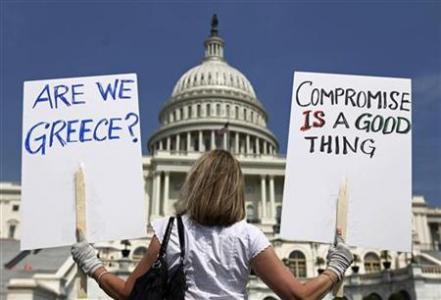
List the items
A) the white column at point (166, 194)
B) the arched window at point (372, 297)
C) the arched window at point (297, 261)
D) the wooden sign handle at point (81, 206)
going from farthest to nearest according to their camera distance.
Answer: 1. the white column at point (166, 194)
2. the arched window at point (297, 261)
3. the arched window at point (372, 297)
4. the wooden sign handle at point (81, 206)

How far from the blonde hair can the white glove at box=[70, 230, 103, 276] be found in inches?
42.9

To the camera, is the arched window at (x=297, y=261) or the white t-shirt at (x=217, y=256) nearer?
the white t-shirt at (x=217, y=256)

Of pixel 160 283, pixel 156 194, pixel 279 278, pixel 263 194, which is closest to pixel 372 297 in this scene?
pixel 279 278

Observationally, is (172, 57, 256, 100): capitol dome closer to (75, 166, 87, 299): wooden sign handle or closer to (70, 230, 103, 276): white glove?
(75, 166, 87, 299): wooden sign handle

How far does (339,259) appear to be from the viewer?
4.00m

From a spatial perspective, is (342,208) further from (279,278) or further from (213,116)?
(213,116)

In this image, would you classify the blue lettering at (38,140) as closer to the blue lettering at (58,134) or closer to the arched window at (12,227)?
the blue lettering at (58,134)

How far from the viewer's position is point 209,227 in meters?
3.32

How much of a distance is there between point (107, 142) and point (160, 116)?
9738cm

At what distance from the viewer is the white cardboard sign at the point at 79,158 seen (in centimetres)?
542

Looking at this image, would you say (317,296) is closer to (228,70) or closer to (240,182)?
(240,182)

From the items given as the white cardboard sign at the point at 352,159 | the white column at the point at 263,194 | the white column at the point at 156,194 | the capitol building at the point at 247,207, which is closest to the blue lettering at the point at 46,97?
the white cardboard sign at the point at 352,159

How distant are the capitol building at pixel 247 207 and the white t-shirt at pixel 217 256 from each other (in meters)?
15.5

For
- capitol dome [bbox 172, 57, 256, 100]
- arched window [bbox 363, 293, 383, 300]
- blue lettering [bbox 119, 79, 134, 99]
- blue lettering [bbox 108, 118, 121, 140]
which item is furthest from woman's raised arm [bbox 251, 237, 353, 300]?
capitol dome [bbox 172, 57, 256, 100]
